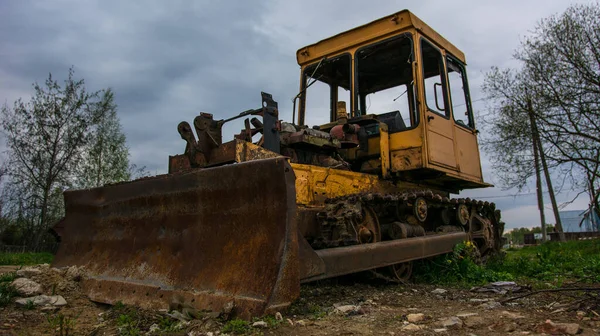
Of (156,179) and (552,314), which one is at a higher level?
(156,179)

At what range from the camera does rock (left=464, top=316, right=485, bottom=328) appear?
116 inches

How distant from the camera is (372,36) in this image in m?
6.54

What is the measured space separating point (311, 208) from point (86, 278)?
7.26 feet

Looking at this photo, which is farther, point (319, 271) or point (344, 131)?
point (344, 131)

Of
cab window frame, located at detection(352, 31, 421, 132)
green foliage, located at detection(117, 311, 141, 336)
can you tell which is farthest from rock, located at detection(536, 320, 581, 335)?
cab window frame, located at detection(352, 31, 421, 132)

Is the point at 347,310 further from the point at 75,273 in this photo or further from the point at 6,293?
the point at 6,293

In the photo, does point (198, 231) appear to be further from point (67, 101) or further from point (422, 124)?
point (67, 101)

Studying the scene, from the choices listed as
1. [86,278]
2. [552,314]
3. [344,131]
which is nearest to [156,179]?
[86,278]

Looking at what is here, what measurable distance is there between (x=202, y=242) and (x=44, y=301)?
1317 mm

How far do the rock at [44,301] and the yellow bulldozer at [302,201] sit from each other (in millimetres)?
281

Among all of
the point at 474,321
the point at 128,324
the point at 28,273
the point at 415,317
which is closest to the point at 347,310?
the point at 415,317

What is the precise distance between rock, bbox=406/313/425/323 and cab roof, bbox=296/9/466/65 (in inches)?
169

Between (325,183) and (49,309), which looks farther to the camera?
(325,183)

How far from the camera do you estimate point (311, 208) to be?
15.7 feet
